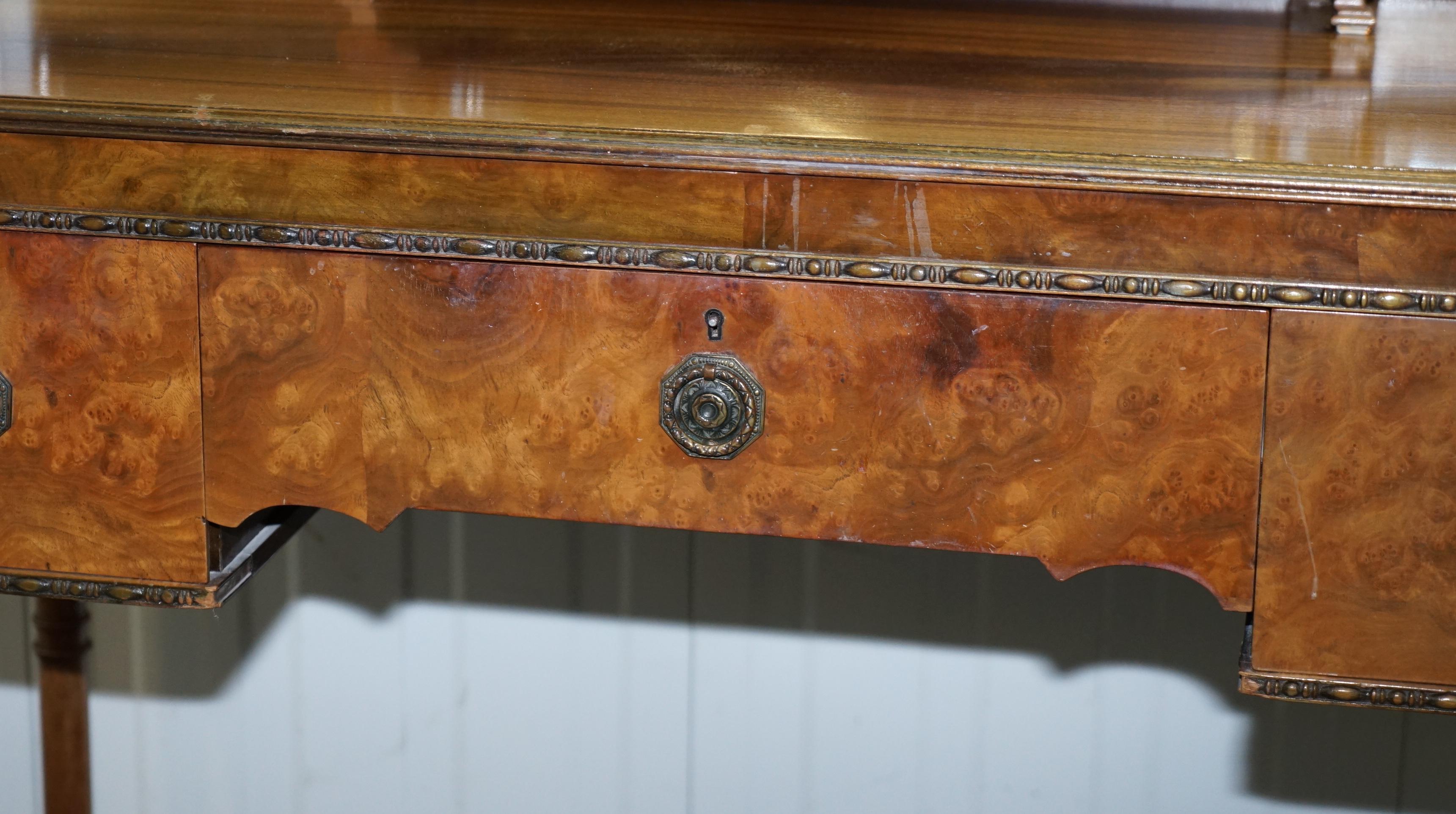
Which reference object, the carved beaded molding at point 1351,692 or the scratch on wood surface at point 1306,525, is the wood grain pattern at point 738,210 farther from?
the carved beaded molding at point 1351,692

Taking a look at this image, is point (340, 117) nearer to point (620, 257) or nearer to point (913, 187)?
point (620, 257)

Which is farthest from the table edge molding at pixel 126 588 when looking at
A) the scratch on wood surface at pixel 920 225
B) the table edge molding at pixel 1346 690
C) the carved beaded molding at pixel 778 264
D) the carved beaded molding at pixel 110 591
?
the table edge molding at pixel 1346 690

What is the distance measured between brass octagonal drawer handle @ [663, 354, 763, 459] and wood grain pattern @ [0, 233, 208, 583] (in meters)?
0.25

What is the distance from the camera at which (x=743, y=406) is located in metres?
0.70

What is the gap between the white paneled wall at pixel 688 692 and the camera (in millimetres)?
1257

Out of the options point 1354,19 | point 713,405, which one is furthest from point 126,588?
point 1354,19

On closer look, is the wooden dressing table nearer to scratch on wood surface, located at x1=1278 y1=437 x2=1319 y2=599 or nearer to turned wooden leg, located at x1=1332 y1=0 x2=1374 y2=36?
scratch on wood surface, located at x1=1278 y1=437 x2=1319 y2=599

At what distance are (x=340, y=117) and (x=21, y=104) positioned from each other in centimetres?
17

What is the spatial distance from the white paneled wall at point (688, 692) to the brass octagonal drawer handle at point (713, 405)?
0.59 meters

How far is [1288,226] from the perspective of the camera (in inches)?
25.2

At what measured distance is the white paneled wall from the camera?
1.26 meters

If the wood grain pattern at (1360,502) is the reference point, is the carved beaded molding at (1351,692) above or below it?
below

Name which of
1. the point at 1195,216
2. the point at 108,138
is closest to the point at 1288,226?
the point at 1195,216

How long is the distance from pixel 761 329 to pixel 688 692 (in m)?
0.71
